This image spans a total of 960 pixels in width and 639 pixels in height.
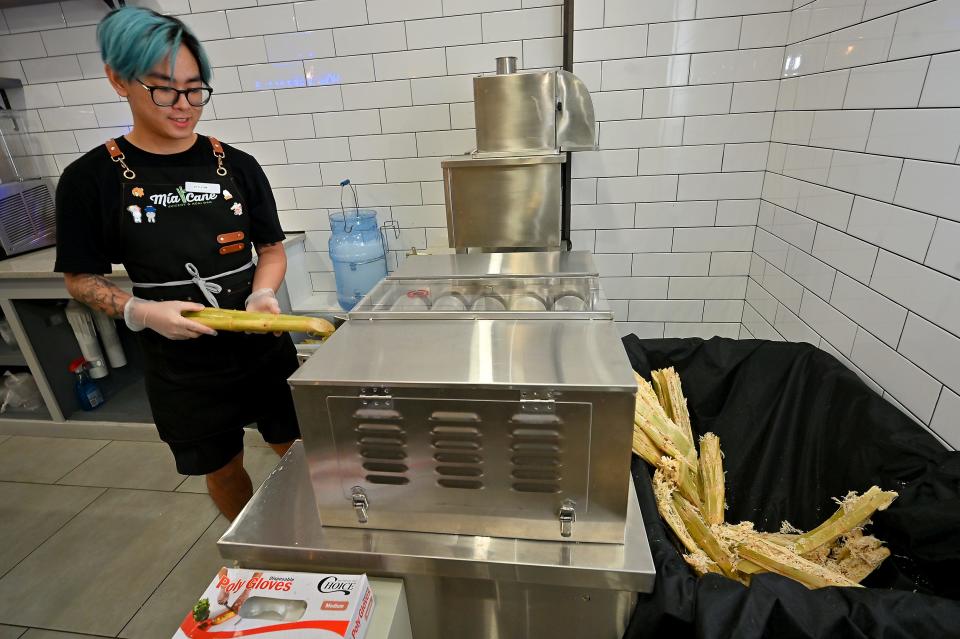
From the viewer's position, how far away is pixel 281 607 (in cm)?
75

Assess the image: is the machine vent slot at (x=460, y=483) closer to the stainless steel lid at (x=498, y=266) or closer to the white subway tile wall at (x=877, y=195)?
the stainless steel lid at (x=498, y=266)

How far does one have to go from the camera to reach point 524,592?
832 mm

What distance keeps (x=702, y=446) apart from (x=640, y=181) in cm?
117

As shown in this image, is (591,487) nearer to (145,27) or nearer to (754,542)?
(754,542)

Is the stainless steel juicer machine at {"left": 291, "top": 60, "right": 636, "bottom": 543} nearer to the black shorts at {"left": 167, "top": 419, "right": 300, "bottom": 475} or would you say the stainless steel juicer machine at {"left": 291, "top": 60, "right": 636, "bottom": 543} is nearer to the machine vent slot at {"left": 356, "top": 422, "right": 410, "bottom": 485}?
the machine vent slot at {"left": 356, "top": 422, "right": 410, "bottom": 485}

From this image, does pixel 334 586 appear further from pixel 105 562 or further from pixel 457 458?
pixel 105 562

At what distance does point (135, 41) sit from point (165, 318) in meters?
0.61

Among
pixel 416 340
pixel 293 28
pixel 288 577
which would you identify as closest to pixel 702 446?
pixel 416 340

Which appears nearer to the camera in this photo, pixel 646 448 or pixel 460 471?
pixel 460 471

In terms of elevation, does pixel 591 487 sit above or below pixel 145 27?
below

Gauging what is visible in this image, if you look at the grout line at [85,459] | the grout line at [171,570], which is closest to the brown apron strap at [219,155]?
the grout line at [171,570]

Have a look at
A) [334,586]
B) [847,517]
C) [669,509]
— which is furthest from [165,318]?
[847,517]

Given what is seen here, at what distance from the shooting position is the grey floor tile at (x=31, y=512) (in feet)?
6.19

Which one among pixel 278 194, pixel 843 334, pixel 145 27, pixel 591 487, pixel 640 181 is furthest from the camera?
pixel 278 194
